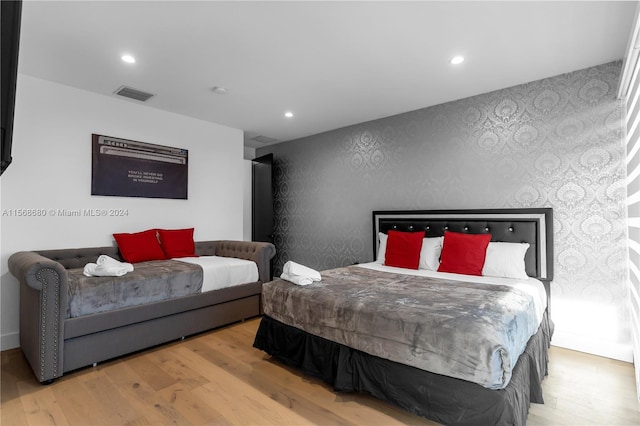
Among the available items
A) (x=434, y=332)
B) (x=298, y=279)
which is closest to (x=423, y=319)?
(x=434, y=332)

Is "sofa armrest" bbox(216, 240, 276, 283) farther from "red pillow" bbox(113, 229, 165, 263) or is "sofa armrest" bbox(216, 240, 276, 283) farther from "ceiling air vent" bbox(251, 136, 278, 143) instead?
"ceiling air vent" bbox(251, 136, 278, 143)

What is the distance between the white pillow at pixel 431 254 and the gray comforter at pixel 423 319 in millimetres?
595

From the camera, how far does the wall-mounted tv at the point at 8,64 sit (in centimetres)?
87

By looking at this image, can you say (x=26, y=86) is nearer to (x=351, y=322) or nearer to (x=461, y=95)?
(x=351, y=322)

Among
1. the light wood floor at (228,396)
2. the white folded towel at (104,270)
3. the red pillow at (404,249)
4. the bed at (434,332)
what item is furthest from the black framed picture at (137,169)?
the red pillow at (404,249)

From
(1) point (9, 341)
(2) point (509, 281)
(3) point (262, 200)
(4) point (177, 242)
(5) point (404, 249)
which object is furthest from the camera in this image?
(3) point (262, 200)

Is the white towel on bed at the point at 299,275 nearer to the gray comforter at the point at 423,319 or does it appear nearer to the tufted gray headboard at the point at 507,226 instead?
the gray comforter at the point at 423,319

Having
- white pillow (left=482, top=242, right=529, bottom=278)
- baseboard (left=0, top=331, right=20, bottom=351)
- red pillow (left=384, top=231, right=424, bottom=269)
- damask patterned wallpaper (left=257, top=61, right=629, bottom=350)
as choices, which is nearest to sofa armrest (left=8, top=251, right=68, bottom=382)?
baseboard (left=0, top=331, right=20, bottom=351)

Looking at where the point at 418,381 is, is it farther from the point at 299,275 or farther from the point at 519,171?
the point at 519,171

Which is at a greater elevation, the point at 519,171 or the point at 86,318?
the point at 519,171

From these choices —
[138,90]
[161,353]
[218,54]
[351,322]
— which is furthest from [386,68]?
[161,353]

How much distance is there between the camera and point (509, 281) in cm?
277

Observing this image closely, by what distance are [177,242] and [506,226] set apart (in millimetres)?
3697

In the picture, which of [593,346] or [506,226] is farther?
[506,226]
